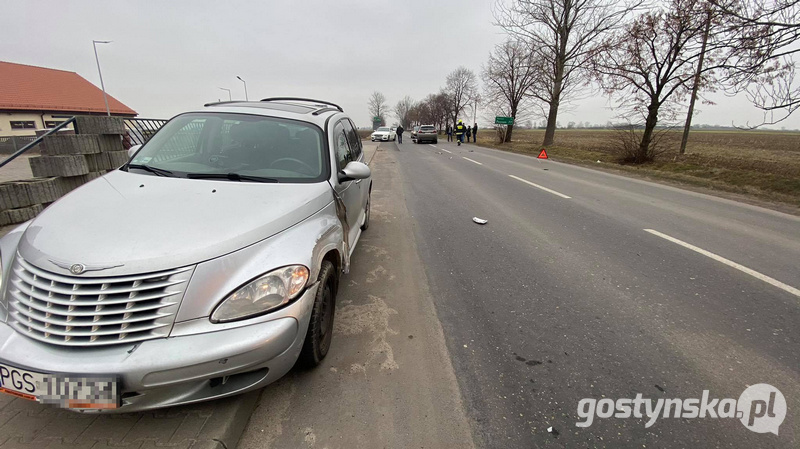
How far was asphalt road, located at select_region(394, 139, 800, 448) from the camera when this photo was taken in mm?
2072

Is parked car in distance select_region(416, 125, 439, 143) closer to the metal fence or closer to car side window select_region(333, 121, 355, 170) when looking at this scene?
the metal fence

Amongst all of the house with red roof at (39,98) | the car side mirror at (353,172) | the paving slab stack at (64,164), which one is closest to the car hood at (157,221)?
the car side mirror at (353,172)

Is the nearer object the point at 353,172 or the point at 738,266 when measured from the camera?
the point at 353,172

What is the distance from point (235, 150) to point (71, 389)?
2.05 metres

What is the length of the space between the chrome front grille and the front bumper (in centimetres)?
5

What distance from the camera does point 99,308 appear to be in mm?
1665

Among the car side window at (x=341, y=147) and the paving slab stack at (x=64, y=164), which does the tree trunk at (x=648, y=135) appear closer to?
the car side window at (x=341, y=147)

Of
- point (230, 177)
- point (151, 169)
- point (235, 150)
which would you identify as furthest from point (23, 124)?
point (230, 177)

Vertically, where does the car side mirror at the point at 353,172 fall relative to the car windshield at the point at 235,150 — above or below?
below

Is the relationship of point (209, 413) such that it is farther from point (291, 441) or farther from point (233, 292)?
point (233, 292)

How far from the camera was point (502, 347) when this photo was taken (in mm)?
2730

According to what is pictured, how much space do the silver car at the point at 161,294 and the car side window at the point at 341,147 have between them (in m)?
1.01

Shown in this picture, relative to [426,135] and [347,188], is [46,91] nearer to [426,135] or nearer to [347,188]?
Result: [426,135]

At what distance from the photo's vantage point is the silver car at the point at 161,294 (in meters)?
1.61
